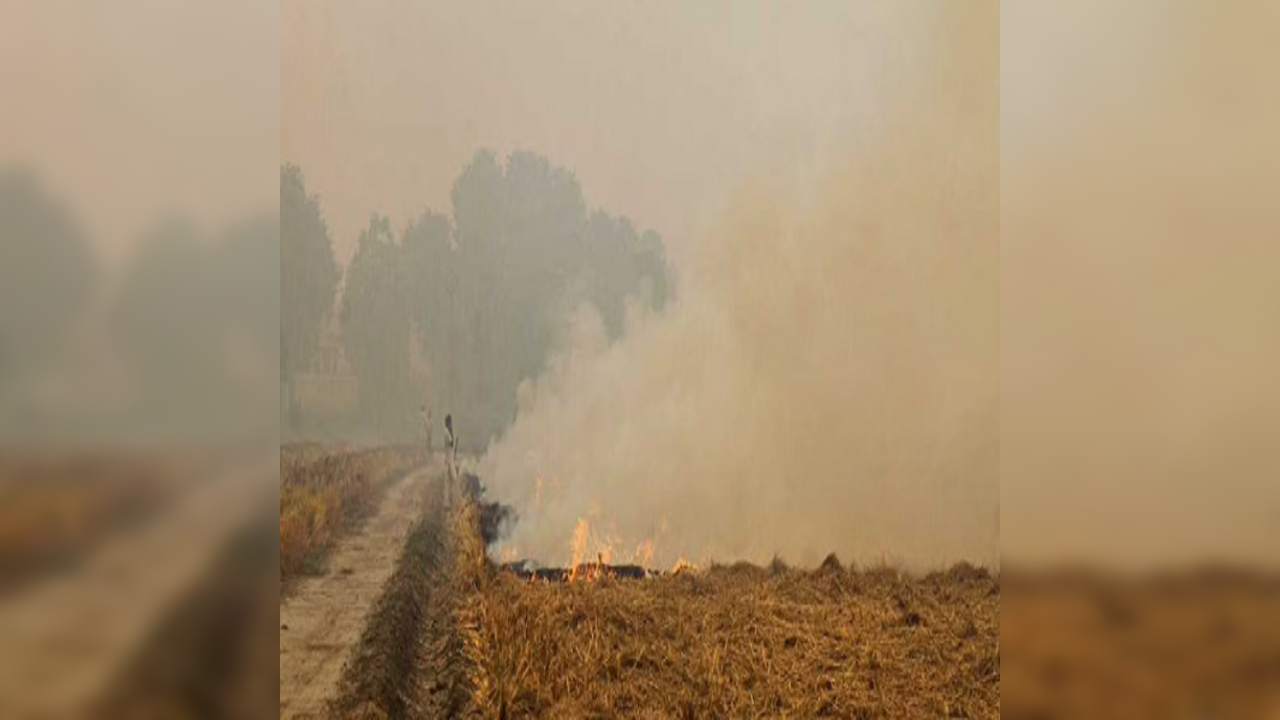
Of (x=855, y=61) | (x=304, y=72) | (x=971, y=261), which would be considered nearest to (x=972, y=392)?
(x=971, y=261)

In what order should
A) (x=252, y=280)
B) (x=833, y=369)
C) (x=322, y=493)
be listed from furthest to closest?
(x=833, y=369) < (x=322, y=493) < (x=252, y=280)

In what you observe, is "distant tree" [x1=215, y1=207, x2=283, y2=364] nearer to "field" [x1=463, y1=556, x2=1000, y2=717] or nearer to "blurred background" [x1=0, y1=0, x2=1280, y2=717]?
"blurred background" [x1=0, y1=0, x2=1280, y2=717]

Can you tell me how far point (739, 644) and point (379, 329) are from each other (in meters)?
1.07

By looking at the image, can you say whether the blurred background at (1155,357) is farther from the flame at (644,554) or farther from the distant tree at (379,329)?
the distant tree at (379,329)

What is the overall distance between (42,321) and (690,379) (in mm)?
1308

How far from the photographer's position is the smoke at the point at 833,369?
243 centimetres

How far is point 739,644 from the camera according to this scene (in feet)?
7.97

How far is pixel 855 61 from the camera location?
2533 mm

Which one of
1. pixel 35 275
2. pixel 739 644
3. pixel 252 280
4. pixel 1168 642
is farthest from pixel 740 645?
pixel 35 275

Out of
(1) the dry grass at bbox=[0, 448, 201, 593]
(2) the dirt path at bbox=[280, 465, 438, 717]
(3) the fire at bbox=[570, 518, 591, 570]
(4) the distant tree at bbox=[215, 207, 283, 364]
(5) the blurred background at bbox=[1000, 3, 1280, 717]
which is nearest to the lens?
(1) the dry grass at bbox=[0, 448, 201, 593]

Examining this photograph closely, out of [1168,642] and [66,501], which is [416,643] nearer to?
[66,501]

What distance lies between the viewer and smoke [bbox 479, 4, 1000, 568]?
95.8 inches

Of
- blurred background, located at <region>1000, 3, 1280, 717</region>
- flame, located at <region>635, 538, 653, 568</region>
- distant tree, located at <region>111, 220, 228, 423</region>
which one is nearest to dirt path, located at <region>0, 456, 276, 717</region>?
distant tree, located at <region>111, 220, 228, 423</region>

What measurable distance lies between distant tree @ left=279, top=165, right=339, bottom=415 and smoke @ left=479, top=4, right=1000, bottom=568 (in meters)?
0.48
